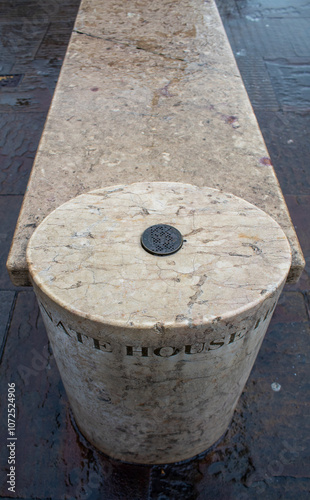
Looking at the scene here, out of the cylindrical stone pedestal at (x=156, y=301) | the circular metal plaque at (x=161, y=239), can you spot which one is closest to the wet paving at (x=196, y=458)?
the cylindrical stone pedestal at (x=156, y=301)

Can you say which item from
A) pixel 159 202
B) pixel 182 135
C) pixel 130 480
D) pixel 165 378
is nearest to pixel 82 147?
pixel 182 135

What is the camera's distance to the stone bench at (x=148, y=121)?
2.10 metres

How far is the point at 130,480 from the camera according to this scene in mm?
1958

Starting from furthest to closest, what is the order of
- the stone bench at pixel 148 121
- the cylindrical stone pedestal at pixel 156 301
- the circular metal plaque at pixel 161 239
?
the stone bench at pixel 148 121 < the circular metal plaque at pixel 161 239 < the cylindrical stone pedestal at pixel 156 301

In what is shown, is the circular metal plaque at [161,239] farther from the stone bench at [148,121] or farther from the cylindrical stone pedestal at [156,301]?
the stone bench at [148,121]

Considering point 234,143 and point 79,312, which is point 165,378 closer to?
point 79,312

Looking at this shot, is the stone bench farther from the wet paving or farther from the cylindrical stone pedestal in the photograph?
the wet paving

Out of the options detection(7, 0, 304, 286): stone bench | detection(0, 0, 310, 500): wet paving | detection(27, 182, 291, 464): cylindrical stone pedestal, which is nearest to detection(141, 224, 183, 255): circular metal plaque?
detection(27, 182, 291, 464): cylindrical stone pedestal

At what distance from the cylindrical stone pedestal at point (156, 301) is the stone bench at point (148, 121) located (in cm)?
32

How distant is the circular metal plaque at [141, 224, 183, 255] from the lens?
147 centimetres

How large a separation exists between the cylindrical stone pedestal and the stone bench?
32cm

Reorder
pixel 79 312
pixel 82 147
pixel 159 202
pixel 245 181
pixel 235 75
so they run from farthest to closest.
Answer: pixel 235 75, pixel 82 147, pixel 245 181, pixel 159 202, pixel 79 312

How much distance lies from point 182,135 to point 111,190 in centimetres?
89

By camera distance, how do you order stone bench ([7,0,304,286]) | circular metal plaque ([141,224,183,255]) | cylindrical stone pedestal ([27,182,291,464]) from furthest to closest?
stone bench ([7,0,304,286]), circular metal plaque ([141,224,183,255]), cylindrical stone pedestal ([27,182,291,464])
